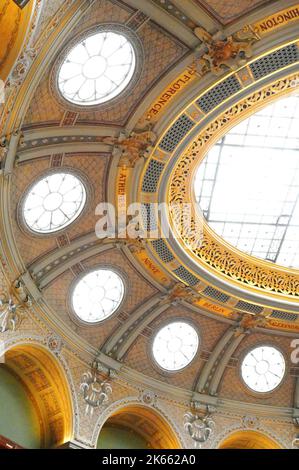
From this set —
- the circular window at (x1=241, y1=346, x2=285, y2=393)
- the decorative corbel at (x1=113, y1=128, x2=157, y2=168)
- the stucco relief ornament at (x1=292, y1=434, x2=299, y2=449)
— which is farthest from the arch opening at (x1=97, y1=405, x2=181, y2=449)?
the decorative corbel at (x1=113, y1=128, x2=157, y2=168)

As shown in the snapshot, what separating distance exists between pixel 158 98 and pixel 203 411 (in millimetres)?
10929

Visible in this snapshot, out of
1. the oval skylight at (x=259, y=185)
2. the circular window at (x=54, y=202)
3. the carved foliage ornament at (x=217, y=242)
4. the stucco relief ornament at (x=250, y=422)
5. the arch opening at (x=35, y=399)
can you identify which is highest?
the oval skylight at (x=259, y=185)

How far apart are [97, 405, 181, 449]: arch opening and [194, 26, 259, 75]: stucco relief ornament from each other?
10.9 meters

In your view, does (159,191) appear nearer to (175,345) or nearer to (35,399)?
(175,345)

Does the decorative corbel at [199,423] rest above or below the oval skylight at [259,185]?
below

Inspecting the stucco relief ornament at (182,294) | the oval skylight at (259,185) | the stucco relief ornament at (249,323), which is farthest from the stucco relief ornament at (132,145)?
the stucco relief ornament at (249,323)

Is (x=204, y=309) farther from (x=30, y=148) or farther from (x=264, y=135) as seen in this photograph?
(x=30, y=148)

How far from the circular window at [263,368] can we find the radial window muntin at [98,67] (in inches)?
447

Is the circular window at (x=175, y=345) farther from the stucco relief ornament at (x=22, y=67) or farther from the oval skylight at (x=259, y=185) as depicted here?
the stucco relief ornament at (x=22, y=67)

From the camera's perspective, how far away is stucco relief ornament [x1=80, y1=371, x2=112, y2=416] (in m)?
17.7

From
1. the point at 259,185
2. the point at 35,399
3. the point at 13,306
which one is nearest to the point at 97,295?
the point at 13,306

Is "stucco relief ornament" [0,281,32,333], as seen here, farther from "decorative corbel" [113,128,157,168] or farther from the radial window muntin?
the radial window muntin

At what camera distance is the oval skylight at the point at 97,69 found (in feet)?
44.4
